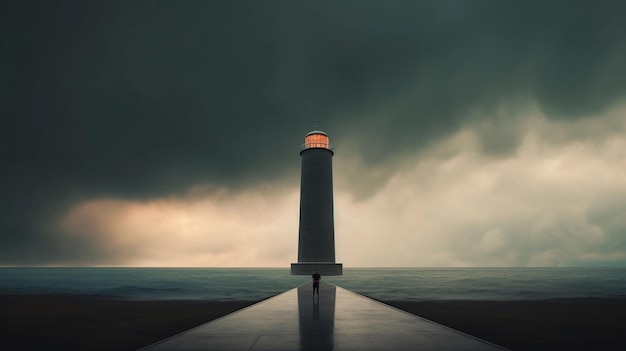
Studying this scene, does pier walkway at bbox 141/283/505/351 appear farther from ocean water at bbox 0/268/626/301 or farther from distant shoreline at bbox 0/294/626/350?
ocean water at bbox 0/268/626/301

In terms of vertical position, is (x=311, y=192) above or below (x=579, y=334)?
above

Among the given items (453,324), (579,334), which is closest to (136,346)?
(453,324)

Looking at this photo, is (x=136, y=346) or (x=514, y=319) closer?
(x=136, y=346)

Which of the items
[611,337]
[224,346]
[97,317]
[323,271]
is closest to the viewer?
[224,346]

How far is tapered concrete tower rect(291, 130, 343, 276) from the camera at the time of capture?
152 feet

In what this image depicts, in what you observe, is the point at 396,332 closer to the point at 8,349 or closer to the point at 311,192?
the point at 8,349

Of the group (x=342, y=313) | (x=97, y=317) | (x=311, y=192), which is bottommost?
(x=97, y=317)

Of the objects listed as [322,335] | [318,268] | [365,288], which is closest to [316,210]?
[318,268]

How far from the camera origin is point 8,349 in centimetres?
1393

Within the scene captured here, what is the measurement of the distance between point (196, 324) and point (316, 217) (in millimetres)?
28484

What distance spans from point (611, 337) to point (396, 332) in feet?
42.0

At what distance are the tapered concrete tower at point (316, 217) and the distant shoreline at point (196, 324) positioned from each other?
68.9 feet

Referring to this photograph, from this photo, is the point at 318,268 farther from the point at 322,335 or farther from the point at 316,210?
the point at 322,335

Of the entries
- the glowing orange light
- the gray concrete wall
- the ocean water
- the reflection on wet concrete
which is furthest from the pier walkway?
the glowing orange light
